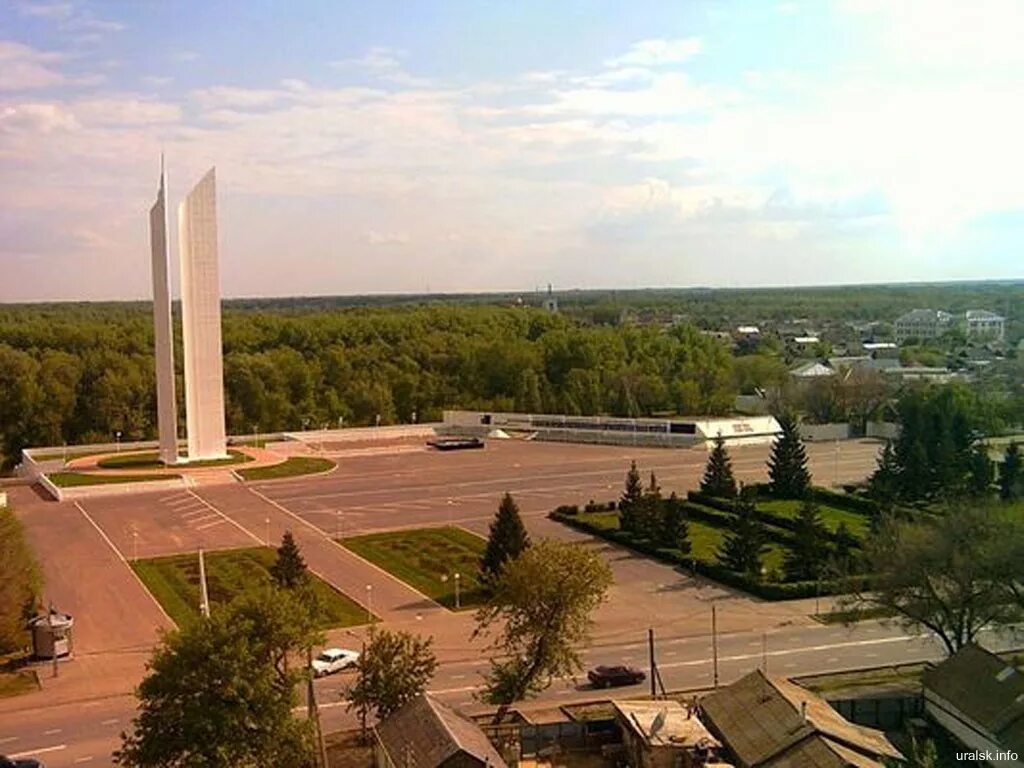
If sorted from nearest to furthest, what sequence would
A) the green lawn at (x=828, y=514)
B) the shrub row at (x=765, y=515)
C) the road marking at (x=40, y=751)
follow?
the road marking at (x=40, y=751) < the shrub row at (x=765, y=515) < the green lawn at (x=828, y=514)

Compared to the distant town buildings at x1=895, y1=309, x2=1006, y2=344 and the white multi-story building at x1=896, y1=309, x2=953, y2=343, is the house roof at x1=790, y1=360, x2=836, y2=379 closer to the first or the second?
the distant town buildings at x1=895, y1=309, x2=1006, y2=344

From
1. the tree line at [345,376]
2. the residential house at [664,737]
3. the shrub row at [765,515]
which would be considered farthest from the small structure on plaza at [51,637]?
the tree line at [345,376]

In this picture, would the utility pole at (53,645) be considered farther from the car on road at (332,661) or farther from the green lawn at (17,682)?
the car on road at (332,661)

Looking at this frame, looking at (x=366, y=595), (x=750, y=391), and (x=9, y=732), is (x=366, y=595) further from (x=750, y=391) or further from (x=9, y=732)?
(x=750, y=391)

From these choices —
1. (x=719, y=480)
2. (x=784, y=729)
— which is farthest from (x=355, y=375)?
(x=784, y=729)

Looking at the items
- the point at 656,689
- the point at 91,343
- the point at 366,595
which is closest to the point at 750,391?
the point at 91,343
